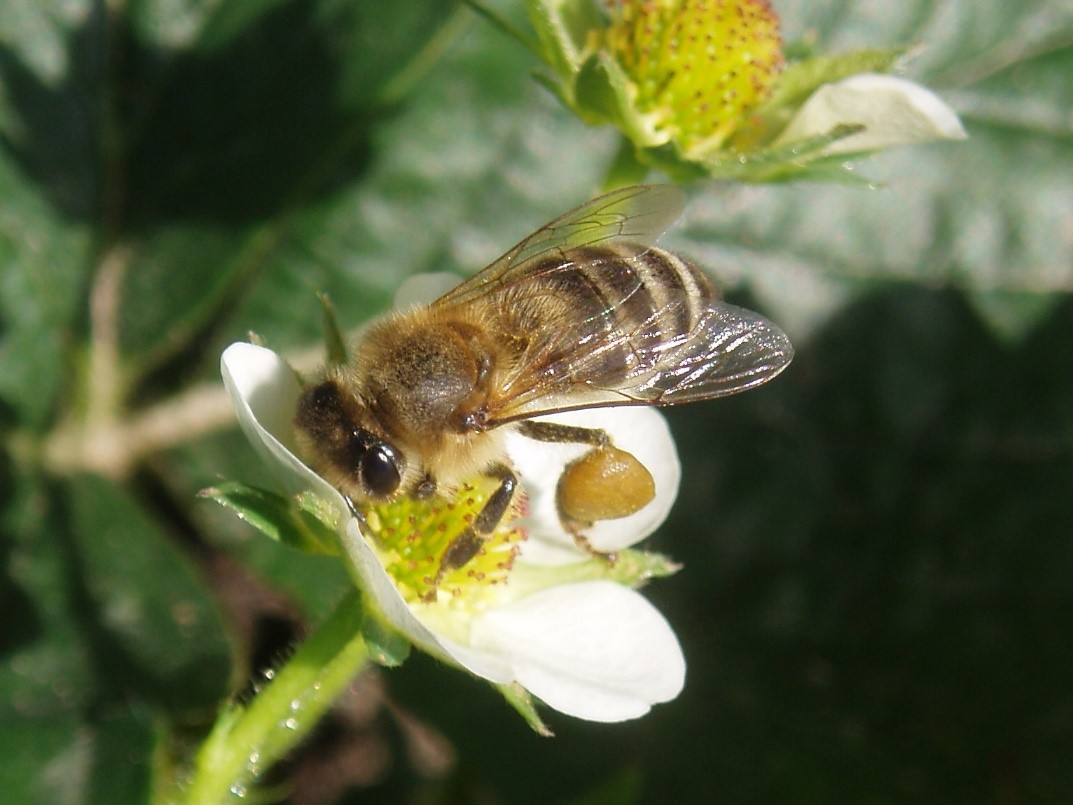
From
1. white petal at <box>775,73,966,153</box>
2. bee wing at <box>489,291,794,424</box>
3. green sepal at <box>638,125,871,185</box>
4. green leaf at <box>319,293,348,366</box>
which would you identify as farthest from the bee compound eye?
white petal at <box>775,73,966,153</box>

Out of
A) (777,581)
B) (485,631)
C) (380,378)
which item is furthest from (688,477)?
(380,378)

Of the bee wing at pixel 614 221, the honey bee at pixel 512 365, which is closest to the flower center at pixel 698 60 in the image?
the bee wing at pixel 614 221

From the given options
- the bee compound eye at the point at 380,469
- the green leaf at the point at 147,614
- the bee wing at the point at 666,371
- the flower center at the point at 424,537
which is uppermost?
the bee wing at the point at 666,371

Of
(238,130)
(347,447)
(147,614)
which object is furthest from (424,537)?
(238,130)

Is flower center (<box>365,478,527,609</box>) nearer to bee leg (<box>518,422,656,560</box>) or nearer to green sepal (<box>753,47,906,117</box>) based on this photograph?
bee leg (<box>518,422,656,560</box>)

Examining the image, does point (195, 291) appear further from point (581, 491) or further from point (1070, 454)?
point (1070, 454)

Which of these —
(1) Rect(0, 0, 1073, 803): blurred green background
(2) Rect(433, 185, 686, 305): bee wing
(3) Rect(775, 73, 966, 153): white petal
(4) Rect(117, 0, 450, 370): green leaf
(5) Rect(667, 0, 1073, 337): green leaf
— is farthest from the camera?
(5) Rect(667, 0, 1073, 337): green leaf

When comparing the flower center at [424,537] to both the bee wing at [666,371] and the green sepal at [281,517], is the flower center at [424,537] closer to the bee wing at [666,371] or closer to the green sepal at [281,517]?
the green sepal at [281,517]

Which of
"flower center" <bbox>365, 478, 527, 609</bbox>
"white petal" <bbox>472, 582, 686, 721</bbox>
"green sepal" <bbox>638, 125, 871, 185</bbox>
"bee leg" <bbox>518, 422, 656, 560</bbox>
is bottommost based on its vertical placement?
"white petal" <bbox>472, 582, 686, 721</bbox>
